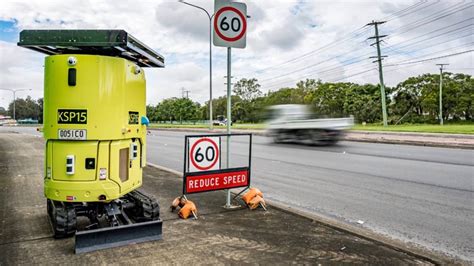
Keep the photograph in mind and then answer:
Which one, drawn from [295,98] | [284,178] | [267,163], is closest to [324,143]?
[267,163]

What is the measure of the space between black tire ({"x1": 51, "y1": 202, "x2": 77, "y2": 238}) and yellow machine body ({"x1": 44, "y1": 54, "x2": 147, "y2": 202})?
0.17m

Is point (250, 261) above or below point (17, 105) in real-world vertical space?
below

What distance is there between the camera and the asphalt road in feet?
17.5

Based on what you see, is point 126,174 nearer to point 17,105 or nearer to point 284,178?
point 284,178

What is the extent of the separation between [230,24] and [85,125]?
281 centimetres

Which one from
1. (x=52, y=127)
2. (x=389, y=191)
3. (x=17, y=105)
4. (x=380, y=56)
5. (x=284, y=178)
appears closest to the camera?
(x=52, y=127)

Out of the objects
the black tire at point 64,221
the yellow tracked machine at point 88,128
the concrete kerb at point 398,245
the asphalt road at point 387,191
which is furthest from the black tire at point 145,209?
the asphalt road at point 387,191

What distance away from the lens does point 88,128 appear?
159 inches

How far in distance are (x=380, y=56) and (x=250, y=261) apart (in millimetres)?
45954

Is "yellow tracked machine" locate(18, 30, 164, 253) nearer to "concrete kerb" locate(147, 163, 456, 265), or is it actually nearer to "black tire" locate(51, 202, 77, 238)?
"black tire" locate(51, 202, 77, 238)

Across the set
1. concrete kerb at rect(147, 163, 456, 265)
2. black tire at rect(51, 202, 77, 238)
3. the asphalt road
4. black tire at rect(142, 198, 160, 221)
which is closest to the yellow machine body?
black tire at rect(51, 202, 77, 238)

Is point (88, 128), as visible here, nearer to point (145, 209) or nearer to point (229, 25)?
point (145, 209)

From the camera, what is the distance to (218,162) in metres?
5.76

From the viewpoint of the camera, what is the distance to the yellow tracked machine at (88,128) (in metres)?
4.00
